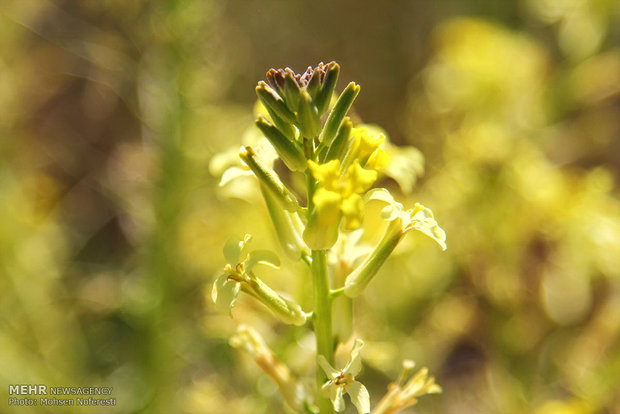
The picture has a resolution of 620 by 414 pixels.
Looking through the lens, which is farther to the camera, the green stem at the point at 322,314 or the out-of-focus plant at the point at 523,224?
the out-of-focus plant at the point at 523,224

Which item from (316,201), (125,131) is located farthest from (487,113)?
(125,131)

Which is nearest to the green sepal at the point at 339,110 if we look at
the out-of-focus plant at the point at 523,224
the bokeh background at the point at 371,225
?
the bokeh background at the point at 371,225

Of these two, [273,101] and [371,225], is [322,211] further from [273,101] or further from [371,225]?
[371,225]

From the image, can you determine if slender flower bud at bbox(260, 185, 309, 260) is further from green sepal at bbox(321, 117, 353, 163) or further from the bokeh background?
the bokeh background

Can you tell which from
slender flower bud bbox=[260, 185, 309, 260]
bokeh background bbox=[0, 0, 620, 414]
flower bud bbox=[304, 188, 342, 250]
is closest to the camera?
flower bud bbox=[304, 188, 342, 250]

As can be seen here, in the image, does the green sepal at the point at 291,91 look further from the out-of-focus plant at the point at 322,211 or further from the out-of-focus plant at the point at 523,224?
the out-of-focus plant at the point at 523,224

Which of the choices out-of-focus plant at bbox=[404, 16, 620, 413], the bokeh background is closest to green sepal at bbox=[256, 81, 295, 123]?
the bokeh background

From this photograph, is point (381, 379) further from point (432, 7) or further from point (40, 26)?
point (40, 26)

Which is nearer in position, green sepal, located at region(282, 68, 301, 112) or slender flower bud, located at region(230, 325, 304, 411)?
green sepal, located at region(282, 68, 301, 112)
